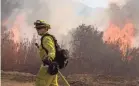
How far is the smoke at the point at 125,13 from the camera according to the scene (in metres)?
26.3

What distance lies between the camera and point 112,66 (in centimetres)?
2500

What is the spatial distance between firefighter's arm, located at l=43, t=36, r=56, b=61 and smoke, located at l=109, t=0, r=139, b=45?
19925 mm

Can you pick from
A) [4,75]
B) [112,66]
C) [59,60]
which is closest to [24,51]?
[112,66]

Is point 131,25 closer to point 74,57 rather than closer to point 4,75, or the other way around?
point 74,57

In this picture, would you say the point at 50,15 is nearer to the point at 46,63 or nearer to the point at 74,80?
the point at 74,80

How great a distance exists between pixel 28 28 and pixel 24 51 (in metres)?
1.81

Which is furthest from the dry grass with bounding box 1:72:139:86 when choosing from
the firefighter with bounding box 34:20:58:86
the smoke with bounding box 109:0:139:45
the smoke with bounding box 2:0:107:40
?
the firefighter with bounding box 34:20:58:86

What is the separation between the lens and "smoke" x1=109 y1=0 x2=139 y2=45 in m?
26.3

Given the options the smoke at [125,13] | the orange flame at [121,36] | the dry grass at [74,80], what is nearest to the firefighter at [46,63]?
the dry grass at [74,80]

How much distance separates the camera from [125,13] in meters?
26.8

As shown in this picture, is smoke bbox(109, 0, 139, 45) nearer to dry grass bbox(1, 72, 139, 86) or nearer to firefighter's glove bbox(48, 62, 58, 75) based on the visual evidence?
dry grass bbox(1, 72, 139, 86)

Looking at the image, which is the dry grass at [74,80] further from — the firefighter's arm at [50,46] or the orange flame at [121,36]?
the firefighter's arm at [50,46]

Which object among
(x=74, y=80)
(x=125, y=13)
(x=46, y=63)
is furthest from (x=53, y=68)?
(x=125, y=13)

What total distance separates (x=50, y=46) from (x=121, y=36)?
65.3 feet
